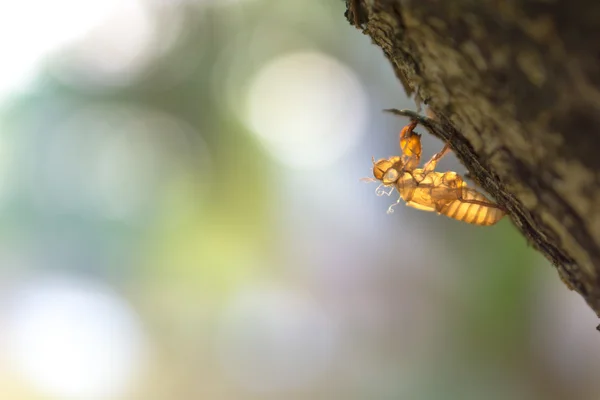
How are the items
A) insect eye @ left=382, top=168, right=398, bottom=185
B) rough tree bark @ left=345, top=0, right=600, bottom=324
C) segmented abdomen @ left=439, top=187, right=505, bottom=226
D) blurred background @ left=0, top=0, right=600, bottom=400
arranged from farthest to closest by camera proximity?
blurred background @ left=0, top=0, right=600, bottom=400 → insect eye @ left=382, top=168, right=398, bottom=185 → segmented abdomen @ left=439, top=187, right=505, bottom=226 → rough tree bark @ left=345, top=0, right=600, bottom=324

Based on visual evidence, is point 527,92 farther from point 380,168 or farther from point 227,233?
point 227,233

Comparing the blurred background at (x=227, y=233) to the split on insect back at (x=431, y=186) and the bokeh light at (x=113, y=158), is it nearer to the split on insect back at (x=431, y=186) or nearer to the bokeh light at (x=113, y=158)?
the bokeh light at (x=113, y=158)

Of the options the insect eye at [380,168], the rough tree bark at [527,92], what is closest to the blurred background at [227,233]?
the insect eye at [380,168]

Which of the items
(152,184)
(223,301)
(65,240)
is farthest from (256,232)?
(65,240)

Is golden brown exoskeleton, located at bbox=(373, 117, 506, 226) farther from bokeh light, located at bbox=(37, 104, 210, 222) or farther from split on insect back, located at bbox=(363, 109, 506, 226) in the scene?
bokeh light, located at bbox=(37, 104, 210, 222)

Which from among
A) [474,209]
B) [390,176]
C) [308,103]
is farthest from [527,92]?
[308,103]

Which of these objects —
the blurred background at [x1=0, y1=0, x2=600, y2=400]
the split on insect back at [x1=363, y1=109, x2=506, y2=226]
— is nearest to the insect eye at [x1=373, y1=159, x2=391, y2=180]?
the split on insect back at [x1=363, y1=109, x2=506, y2=226]
